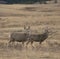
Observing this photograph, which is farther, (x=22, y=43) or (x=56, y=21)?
(x=56, y=21)

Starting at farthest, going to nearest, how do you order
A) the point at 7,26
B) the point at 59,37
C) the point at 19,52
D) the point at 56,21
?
the point at 56,21 < the point at 7,26 < the point at 59,37 < the point at 19,52

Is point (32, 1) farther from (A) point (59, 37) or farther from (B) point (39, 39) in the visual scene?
(B) point (39, 39)

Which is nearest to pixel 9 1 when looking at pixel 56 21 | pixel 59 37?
pixel 56 21

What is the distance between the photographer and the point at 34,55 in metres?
16.8

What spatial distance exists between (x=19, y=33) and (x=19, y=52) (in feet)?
5.37

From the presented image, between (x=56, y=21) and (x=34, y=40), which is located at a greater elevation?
(x=34, y=40)

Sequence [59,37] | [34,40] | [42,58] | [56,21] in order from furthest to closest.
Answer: [56,21], [59,37], [34,40], [42,58]

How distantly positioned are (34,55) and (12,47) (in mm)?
2411

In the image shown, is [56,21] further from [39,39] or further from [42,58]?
[42,58]

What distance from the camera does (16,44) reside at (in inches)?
778

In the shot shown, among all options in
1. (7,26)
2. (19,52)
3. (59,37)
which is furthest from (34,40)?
(7,26)

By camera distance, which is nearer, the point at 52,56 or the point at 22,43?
the point at 52,56

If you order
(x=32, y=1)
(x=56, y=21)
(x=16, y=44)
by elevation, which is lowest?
(x=32, y=1)

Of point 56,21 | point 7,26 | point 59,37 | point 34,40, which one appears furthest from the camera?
point 56,21
